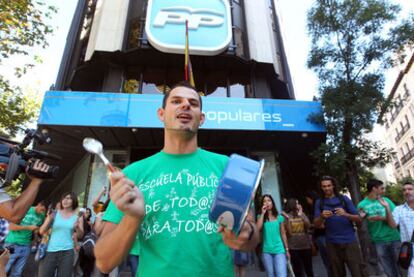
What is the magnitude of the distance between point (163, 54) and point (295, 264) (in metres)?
8.85

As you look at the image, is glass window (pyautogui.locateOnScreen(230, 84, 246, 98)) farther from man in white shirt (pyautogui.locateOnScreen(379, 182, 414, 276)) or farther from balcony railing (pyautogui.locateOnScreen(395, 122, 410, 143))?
balcony railing (pyautogui.locateOnScreen(395, 122, 410, 143))

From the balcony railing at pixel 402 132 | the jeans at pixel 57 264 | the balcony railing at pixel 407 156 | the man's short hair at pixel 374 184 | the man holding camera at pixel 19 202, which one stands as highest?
the balcony railing at pixel 402 132

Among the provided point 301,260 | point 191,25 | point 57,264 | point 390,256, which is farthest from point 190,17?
point 390,256

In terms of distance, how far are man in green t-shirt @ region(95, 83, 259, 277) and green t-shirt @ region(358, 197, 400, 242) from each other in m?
4.74

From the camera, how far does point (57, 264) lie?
4.46 meters

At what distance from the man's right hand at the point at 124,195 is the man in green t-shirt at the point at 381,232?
5194 millimetres

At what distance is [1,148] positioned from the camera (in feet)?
8.61

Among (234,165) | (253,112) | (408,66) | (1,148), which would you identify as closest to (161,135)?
(253,112)

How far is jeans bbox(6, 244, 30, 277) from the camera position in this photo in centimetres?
514

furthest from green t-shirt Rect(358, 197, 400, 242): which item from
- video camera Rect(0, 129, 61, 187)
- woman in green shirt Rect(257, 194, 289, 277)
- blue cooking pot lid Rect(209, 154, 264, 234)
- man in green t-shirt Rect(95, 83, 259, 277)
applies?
video camera Rect(0, 129, 61, 187)

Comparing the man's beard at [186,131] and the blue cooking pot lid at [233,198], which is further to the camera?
the man's beard at [186,131]

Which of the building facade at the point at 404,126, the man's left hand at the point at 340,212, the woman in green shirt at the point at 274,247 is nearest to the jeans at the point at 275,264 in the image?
the woman in green shirt at the point at 274,247

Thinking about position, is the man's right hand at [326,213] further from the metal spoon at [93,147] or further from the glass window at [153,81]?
the glass window at [153,81]

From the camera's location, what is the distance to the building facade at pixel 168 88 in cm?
844
